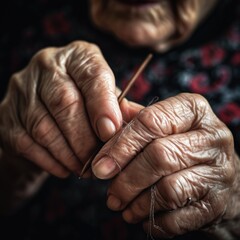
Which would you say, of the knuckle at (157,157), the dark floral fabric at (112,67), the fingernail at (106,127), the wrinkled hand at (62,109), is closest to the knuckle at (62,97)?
the wrinkled hand at (62,109)

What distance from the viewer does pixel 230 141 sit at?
0.84 meters

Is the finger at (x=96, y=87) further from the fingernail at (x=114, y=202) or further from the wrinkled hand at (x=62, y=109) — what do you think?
the fingernail at (x=114, y=202)

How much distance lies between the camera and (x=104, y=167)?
29.0 inches

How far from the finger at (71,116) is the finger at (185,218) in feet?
0.68

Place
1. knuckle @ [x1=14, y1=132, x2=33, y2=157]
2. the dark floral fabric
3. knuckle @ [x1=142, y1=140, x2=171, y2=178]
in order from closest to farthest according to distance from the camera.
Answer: knuckle @ [x1=142, y1=140, x2=171, y2=178]
knuckle @ [x1=14, y1=132, x2=33, y2=157]
the dark floral fabric

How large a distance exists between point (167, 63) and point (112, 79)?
0.59 metres

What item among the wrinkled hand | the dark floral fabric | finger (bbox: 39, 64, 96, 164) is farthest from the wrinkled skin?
finger (bbox: 39, 64, 96, 164)

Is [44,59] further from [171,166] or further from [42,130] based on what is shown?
[171,166]

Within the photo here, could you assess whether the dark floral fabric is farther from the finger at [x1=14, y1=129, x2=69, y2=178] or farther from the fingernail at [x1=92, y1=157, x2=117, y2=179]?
the fingernail at [x1=92, y1=157, x2=117, y2=179]

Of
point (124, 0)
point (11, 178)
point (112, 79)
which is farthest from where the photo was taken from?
point (124, 0)

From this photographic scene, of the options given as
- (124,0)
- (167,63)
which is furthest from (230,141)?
(124,0)

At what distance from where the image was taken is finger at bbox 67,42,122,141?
77 centimetres

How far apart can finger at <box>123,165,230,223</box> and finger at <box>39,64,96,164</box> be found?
160mm

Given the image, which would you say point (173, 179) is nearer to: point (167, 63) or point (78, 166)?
point (78, 166)
